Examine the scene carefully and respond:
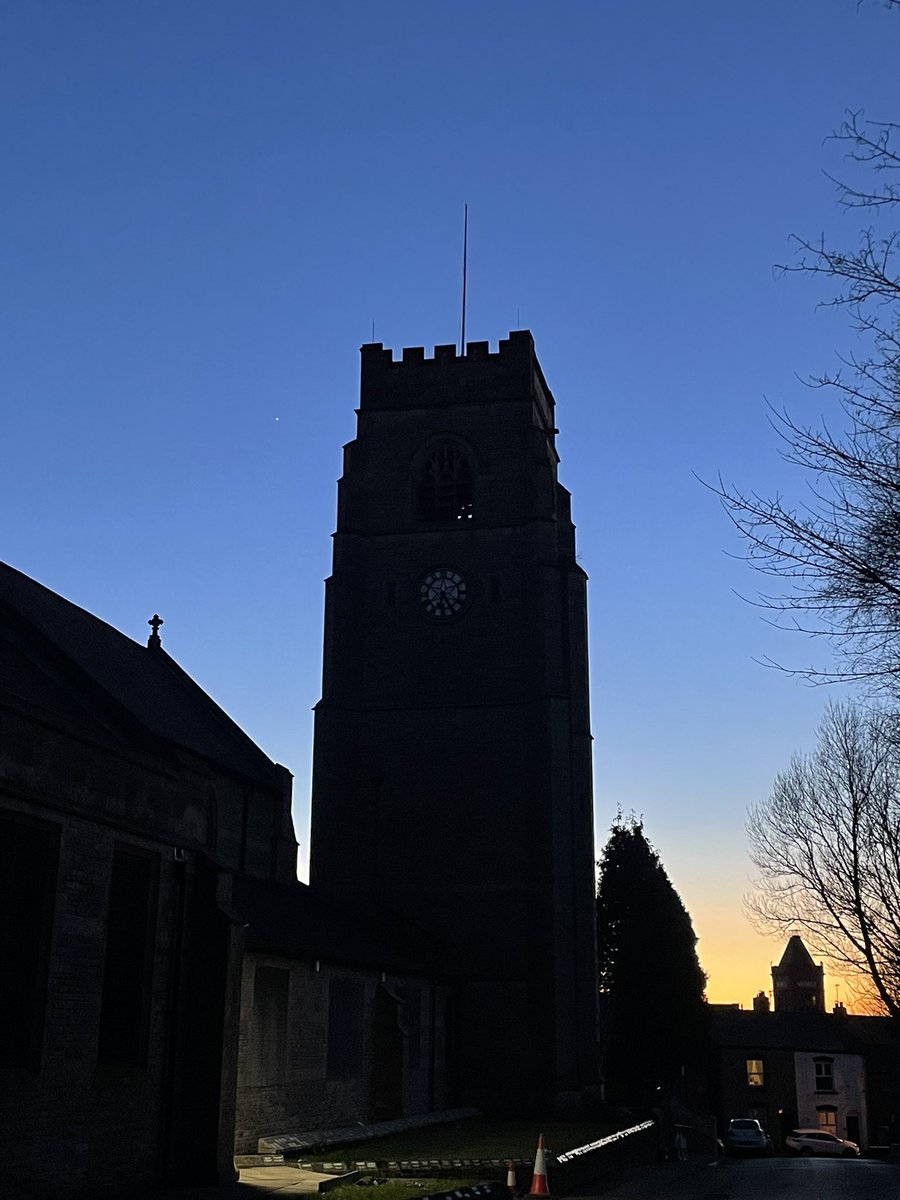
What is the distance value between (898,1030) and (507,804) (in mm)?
13982

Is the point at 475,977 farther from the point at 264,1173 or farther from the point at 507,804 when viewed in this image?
the point at 264,1173

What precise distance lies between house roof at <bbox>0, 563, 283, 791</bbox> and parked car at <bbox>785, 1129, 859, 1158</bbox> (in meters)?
28.4

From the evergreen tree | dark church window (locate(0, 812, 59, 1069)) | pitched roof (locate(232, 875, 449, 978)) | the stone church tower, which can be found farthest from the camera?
the evergreen tree

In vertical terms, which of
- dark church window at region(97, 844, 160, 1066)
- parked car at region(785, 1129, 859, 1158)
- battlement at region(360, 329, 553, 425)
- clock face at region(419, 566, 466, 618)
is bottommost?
parked car at region(785, 1129, 859, 1158)

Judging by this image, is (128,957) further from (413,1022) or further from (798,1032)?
(798,1032)

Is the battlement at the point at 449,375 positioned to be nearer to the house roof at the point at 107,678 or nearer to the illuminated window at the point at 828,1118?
the house roof at the point at 107,678

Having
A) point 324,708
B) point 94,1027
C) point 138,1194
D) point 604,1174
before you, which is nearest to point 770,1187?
point 604,1174

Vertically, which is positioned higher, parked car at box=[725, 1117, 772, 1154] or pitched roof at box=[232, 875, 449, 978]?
pitched roof at box=[232, 875, 449, 978]

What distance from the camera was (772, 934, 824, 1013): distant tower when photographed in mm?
141500


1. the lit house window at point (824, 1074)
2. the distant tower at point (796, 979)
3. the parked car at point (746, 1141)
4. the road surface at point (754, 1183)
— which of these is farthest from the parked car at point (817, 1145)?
the distant tower at point (796, 979)

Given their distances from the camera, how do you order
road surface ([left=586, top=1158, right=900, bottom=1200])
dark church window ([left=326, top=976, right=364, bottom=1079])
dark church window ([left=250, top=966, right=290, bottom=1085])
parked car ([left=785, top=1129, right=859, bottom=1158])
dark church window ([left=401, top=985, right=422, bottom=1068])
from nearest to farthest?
road surface ([left=586, top=1158, right=900, bottom=1200])
dark church window ([left=250, top=966, right=290, bottom=1085])
dark church window ([left=326, top=976, right=364, bottom=1079])
dark church window ([left=401, top=985, right=422, bottom=1068])
parked car ([left=785, top=1129, right=859, bottom=1158])

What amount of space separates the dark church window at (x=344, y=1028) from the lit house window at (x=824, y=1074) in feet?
156

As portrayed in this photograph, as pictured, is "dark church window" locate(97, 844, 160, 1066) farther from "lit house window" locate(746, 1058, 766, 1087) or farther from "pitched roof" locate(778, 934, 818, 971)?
"pitched roof" locate(778, 934, 818, 971)

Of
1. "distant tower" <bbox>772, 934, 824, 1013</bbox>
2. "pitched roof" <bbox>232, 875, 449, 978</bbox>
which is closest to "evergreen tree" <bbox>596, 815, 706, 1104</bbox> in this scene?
"pitched roof" <bbox>232, 875, 449, 978</bbox>
